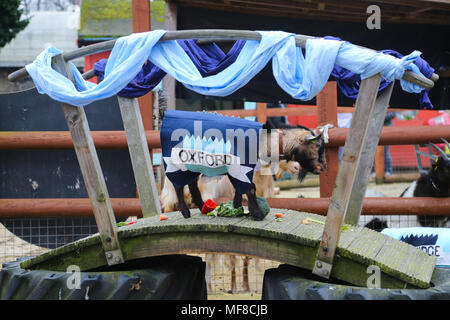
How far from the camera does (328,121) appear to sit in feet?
18.6

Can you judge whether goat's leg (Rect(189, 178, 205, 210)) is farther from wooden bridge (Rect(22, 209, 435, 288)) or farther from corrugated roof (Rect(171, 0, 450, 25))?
corrugated roof (Rect(171, 0, 450, 25))

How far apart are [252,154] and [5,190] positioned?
3606mm

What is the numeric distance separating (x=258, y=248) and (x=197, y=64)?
1.40m

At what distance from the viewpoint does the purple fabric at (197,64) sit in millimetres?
3684

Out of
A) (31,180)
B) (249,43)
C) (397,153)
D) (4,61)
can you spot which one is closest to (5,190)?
(31,180)

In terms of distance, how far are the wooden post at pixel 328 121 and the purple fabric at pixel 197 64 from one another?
2057mm

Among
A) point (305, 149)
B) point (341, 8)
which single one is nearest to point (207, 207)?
point (305, 149)

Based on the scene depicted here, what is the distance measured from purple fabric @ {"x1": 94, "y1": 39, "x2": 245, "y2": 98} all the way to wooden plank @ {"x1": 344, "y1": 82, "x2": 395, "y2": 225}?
3.62 ft

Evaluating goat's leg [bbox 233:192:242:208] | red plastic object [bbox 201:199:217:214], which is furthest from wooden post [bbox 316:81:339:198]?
red plastic object [bbox 201:199:217:214]

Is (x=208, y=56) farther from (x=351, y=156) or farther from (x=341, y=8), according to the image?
(x=341, y=8)

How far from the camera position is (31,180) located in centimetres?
590

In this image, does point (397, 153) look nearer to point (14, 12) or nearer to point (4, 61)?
point (14, 12)

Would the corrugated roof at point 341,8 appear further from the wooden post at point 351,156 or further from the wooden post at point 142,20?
the wooden post at point 351,156

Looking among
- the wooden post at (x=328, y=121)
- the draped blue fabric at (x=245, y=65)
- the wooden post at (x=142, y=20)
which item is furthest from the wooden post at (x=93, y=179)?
the wooden post at (x=328, y=121)
